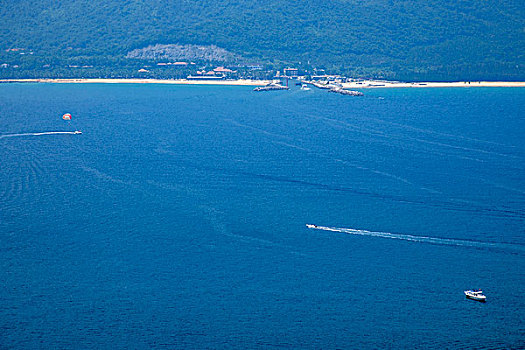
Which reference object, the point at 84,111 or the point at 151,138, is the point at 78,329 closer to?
the point at 151,138

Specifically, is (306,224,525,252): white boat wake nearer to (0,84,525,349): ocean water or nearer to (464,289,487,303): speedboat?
(0,84,525,349): ocean water

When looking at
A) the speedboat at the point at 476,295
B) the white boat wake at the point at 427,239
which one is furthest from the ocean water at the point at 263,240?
the speedboat at the point at 476,295

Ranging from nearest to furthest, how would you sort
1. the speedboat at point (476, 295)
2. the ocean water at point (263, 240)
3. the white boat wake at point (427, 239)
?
the ocean water at point (263, 240) < the speedboat at point (476, 295) < the white boat wake at point (427, 239)

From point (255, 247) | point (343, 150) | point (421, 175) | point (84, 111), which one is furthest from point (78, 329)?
point (84, 111)

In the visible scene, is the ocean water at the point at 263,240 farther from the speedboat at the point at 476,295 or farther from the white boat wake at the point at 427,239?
the speedboat at the point at 476,295

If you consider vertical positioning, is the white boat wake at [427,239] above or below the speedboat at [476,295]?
above

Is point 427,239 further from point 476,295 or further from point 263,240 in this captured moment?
point 263,240
